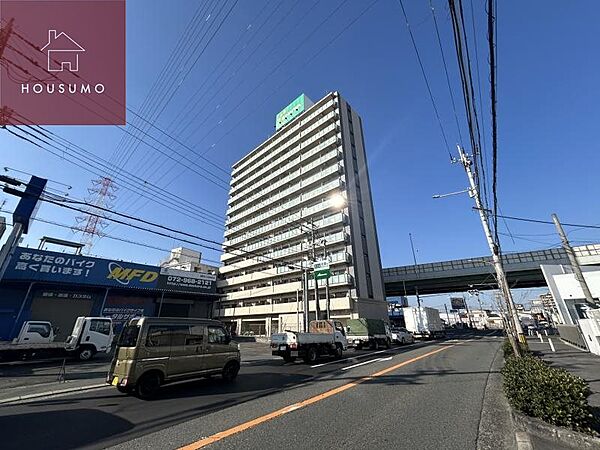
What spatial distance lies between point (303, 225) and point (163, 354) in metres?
28.1

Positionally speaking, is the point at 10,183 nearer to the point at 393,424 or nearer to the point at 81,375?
the point at 81,375

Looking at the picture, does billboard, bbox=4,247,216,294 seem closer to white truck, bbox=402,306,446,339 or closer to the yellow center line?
white truck, bbox=402,306,446,339

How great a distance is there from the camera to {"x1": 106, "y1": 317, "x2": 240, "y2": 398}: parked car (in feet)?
25.4

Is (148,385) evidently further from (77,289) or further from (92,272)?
(77,289)

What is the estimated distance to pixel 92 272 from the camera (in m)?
29.8

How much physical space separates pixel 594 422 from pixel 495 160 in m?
6.61

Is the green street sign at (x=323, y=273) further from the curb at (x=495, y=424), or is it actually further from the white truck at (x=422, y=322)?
the white truck at (x=422, y=322)

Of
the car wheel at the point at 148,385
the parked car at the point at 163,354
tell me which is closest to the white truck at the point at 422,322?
the parked car at the point at 163,354

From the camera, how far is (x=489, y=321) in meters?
87.8

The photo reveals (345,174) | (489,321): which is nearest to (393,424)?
(345,174)

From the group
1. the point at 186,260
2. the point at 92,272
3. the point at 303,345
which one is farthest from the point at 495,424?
the point at 186,260

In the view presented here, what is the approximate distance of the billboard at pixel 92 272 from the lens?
85.1 ft

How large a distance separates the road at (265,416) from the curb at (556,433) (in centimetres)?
86

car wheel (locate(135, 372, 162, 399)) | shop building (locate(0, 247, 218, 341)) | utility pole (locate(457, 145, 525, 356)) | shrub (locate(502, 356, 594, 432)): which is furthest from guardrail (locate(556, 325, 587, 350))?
shop building (locate(0, 247, 218, 341))
